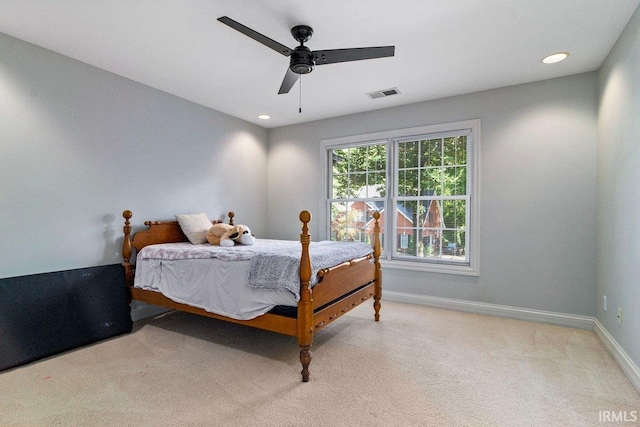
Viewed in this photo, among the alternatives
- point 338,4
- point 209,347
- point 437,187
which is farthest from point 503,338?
point 338,4

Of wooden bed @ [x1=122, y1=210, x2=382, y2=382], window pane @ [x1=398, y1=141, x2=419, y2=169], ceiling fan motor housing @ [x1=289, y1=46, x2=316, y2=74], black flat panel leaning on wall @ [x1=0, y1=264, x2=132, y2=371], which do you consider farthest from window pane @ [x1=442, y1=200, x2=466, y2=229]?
black flat panel leaning on wall @ [x1=0, y1=264, x2=132, y2=371]

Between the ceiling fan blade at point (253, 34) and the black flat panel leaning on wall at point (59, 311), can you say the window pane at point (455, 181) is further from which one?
the black flat panel leaning on wall at point (59, 311)

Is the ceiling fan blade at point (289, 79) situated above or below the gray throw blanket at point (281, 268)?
above

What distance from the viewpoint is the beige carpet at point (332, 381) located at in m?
1.82

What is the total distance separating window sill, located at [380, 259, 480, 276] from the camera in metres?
3.78

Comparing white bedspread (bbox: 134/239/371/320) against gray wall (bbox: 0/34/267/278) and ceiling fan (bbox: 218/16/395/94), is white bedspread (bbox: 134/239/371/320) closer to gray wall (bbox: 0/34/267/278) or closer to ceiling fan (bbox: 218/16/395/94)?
gray wall (bbox: 0/34/267/278)

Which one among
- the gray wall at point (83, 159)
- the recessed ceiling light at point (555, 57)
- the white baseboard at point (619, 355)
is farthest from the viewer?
the recessed ceiling light at point (555, 57)

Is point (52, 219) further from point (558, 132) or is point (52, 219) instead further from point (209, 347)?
point (558, 132)

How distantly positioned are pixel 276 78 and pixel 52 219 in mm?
2467

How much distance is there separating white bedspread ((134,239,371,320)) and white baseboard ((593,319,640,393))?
2075 millimetres

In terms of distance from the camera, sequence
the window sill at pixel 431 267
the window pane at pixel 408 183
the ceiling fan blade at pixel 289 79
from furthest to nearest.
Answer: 1. the window pane at pixel 408 183
2. the window sill at pixel 431 267
3. the ceiling fan blade at pixel 289 79

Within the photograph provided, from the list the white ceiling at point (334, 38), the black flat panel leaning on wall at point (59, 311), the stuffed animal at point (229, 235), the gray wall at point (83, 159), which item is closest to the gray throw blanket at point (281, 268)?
the stuffed animal at point (229, 235)

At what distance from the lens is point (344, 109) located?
14.4 feet

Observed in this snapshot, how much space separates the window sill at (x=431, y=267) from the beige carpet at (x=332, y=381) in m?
0.75
